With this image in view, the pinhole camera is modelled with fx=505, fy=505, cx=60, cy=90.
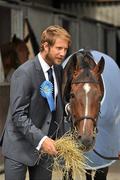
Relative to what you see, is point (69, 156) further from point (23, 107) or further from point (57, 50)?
point (57, 50)

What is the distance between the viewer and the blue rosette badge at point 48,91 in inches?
114

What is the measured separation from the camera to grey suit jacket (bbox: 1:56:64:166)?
9.29 ft

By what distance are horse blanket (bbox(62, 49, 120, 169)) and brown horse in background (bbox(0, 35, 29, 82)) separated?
9.14ft

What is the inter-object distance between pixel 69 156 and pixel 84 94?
15.4 inches

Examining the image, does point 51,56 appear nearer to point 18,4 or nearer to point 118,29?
point 18,4

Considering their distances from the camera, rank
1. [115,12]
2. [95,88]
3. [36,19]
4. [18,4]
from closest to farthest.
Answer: [95,88], [18,4], [36,19], [115,12]

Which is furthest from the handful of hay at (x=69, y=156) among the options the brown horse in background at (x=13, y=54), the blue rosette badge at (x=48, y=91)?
the brown horse in background at (x=13, y=54)

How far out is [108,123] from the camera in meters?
3.97

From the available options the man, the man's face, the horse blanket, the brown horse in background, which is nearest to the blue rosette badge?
the man

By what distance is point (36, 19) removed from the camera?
23.8 feet

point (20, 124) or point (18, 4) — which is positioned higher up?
point (18, 4)

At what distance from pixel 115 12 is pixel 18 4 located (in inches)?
288

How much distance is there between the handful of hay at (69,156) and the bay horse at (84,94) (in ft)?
0.21

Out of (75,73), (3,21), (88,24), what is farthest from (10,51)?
(75,73)
